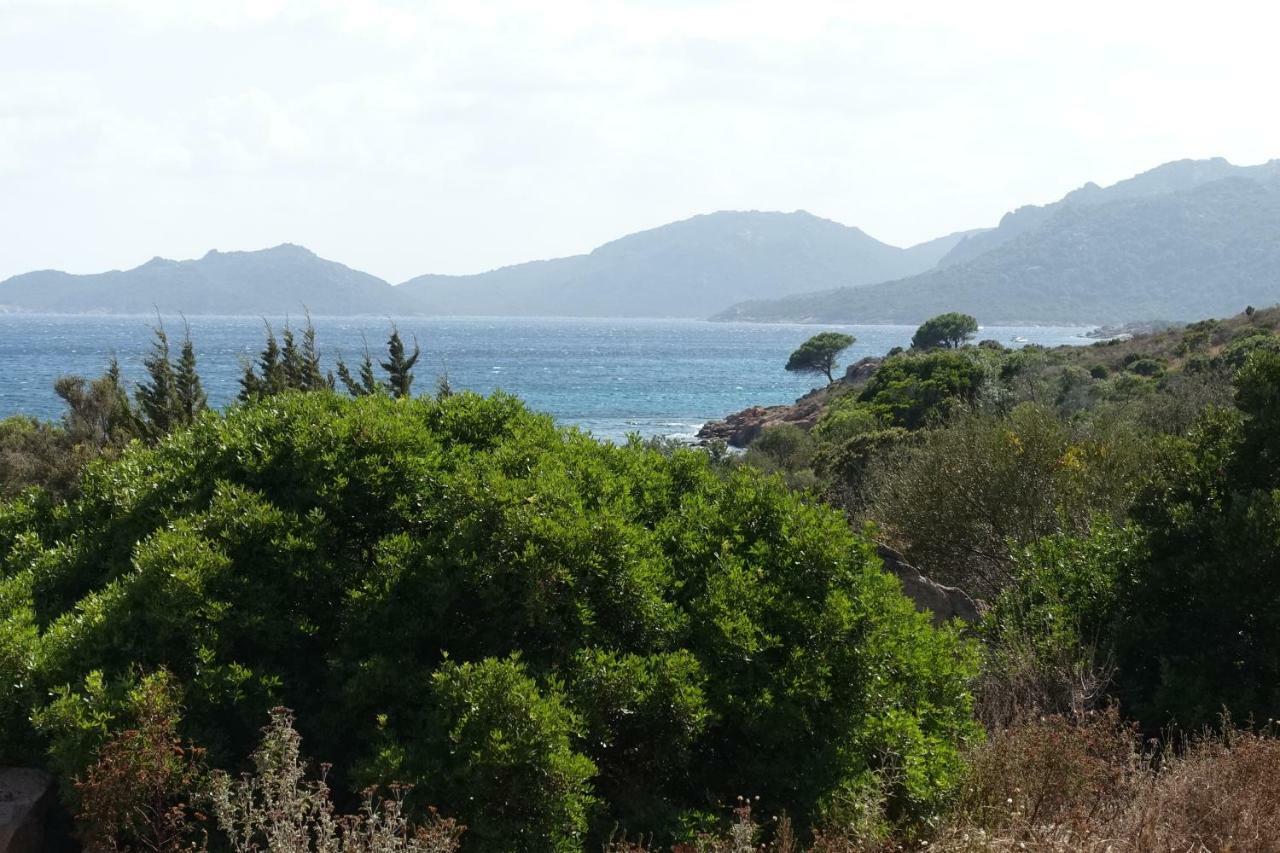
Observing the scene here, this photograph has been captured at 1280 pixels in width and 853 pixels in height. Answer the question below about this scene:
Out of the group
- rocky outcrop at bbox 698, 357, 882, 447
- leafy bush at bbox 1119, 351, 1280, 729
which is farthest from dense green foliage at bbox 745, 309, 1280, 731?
rocky outcrop at bbox 698, 357, 882, 447

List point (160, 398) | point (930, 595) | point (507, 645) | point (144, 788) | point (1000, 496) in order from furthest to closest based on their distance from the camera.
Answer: point (160, 398)
point (1000, 496)
point (930, 595)
point (507, 645)
point (144, 788)

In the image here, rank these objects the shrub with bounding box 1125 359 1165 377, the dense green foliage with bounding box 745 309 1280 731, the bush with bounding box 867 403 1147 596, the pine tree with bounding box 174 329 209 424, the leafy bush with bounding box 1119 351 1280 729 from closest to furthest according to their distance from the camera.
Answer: the leafy bush with bounding box 1119 351 1280 729
the dense green foliage with bounding box 745 309 1280 731
the bush with bounding box 867 403 1147 596
the pine tree with bounding box 174 329 209 424
the shrub with bounding box 1125 359 1165 377

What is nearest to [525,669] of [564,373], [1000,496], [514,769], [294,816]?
[514,769]

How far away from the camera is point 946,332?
77.4 m

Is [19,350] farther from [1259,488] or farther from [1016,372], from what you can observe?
[1259,488]

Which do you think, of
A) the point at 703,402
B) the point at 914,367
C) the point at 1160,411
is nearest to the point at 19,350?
the point at 703,402

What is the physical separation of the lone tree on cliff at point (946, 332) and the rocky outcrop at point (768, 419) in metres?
6.99

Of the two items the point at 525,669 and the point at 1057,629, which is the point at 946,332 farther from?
the point at 525,669

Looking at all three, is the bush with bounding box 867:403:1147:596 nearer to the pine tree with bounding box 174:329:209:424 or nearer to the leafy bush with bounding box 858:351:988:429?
the leafy bush with bounding box 858:351:988:429

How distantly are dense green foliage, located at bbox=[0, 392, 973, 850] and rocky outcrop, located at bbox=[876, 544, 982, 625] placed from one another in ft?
9.64

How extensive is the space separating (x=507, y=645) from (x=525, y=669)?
13.2 inches

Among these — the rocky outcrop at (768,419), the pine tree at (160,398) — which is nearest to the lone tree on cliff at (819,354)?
the rocky outcrop at (768,419)

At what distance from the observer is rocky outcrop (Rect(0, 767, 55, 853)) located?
15.9 ft

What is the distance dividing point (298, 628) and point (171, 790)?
40.8 inches
